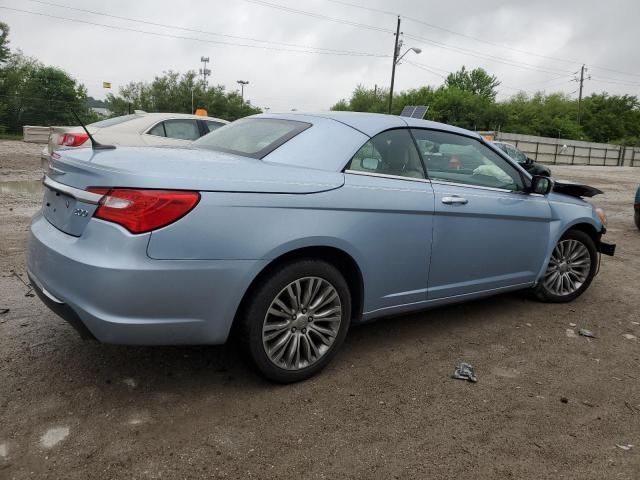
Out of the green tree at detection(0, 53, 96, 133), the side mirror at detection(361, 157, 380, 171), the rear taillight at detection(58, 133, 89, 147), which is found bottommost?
the side mirror at detection(361, 157, 380, 171)

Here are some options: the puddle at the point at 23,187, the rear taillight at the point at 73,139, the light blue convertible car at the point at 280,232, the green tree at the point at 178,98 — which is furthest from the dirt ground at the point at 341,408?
the green tree at the point at 178,98

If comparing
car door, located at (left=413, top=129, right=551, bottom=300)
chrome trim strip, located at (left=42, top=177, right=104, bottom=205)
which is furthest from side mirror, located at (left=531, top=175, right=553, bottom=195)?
chrome trim strip, located at (left=42, top=177, right=104, bottom=205)

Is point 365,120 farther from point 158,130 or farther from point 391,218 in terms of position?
point 158,130

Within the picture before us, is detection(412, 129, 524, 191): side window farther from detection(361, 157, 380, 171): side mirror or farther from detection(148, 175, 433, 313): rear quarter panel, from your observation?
detection(361, 157, 380, 171): side mirror

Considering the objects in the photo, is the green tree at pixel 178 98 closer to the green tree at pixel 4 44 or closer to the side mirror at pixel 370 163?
the green tree at pixel 4 44

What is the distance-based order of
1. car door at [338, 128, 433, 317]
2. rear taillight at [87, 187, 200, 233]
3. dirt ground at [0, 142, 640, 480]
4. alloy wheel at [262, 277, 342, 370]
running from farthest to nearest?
car door at [338, 128, 433, 317] → alloy wheel at [262, 277, 342, 370] → rear taillight at [87, 187, 200, 233] → dirt ground at [0, 142, 640, 480]

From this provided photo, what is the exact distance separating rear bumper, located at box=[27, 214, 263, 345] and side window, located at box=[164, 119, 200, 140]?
618 cm

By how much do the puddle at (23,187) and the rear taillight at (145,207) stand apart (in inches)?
315

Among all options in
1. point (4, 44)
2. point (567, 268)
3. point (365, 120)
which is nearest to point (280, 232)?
point (365, 120)

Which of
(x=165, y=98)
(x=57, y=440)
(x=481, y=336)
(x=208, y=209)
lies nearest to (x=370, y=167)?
(x=208, y=209)

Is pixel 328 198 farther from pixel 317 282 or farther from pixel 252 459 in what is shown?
pixel 252 459

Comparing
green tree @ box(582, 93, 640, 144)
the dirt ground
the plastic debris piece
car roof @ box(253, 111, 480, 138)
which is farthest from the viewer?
green tree @ box(582, 93, 640, 144)

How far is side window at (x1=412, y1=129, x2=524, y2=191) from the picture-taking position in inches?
146

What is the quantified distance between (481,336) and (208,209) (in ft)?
7.94
